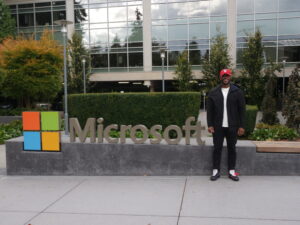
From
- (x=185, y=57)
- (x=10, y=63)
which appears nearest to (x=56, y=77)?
(x=10, y=63)

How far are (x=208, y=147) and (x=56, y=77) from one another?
15530 mm

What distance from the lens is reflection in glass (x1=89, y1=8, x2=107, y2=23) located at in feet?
98.5

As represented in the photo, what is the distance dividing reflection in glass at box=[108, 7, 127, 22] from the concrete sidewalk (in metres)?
26.3

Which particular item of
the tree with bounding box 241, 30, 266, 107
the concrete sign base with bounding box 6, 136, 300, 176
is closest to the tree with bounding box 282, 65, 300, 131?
the concrete sign base with bounding box 6, 136, 300, 176

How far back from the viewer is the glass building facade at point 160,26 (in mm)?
26859

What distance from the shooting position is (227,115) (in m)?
5.16

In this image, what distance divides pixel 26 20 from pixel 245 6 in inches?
897

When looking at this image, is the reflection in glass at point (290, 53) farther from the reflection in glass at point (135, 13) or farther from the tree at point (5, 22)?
the tree at point (5, 22)

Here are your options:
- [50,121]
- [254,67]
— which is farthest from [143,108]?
[254,67]

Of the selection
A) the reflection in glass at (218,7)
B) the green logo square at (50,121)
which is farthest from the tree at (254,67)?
the green logo square at (50,121)

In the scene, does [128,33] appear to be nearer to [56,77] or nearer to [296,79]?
[56,77]

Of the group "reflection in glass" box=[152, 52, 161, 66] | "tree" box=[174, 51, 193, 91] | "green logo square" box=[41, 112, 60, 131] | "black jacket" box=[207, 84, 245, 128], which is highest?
"reflection in glass" box=[152, 52, 161, 66]

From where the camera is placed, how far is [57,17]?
3181 centimetres

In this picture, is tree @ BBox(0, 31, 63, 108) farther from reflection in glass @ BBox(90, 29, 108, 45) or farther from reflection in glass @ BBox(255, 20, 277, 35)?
reflection in glass @ BBox(255, 20, 277, 35)
